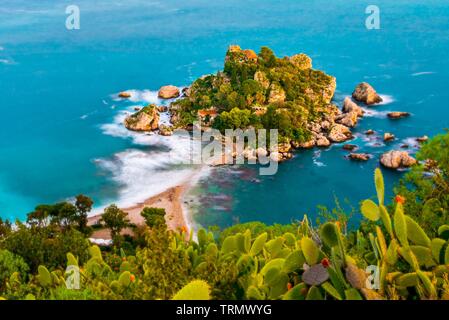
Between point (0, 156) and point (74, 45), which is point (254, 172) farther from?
point (74, 45)

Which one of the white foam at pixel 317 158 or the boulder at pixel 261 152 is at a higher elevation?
the boulder at pixel 261 152

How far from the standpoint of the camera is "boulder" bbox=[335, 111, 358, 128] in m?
57.7

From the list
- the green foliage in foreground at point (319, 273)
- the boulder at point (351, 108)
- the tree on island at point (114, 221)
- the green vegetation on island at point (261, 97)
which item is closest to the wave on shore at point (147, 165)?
the green vegetation on island at point (261, 97)

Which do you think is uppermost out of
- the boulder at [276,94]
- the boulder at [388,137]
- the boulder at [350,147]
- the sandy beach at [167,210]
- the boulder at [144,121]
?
the boulder at [276,94]

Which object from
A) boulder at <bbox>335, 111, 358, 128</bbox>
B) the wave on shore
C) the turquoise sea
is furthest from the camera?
boulder at <bbox>335, 111, 358, 128</bbox>

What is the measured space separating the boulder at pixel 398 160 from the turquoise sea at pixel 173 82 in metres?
1.05

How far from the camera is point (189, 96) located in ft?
209

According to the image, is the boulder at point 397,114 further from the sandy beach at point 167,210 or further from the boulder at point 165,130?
the sandy beach at point 167,210

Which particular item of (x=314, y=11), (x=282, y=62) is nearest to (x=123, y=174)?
(x=282, y=62)

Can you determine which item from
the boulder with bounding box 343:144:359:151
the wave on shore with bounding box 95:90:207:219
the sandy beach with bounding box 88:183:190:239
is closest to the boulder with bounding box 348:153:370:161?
the boulder with bounding box 343:144:359:151

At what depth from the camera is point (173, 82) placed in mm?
75500

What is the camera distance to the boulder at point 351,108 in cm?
6019

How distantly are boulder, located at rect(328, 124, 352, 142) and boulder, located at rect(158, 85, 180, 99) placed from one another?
22.7m

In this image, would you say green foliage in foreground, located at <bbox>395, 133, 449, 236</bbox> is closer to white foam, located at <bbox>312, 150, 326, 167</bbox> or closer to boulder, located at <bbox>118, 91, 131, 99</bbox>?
white foam, located at <bbox>312, 150, 326, 167</bbox>
